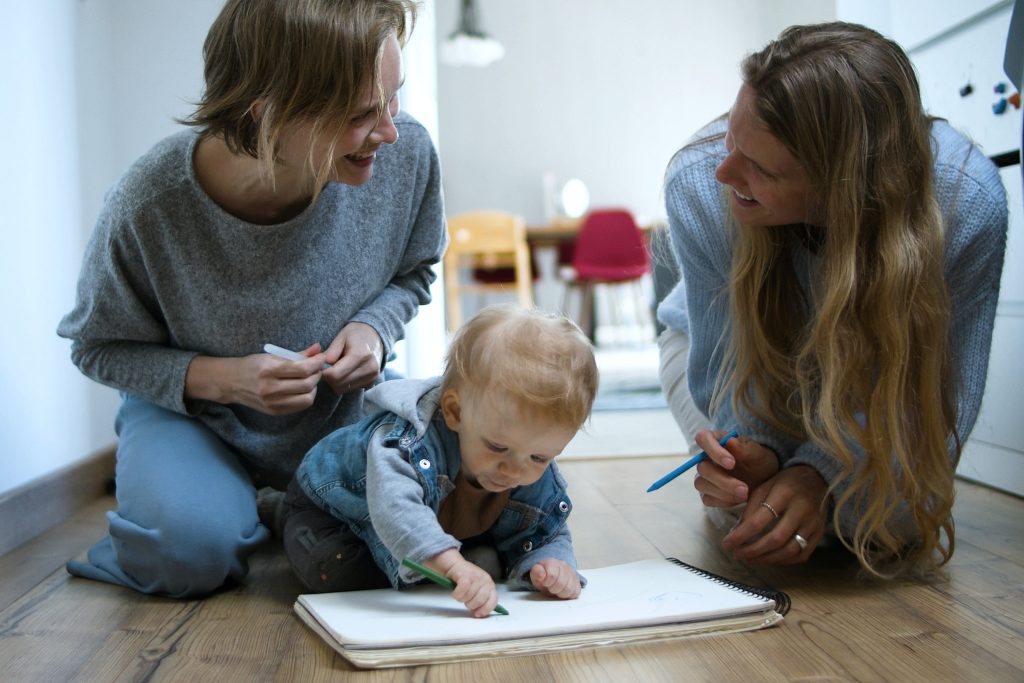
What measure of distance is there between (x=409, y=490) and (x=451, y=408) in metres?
0.11

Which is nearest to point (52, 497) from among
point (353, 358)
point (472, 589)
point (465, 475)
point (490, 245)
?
point (353, 358)

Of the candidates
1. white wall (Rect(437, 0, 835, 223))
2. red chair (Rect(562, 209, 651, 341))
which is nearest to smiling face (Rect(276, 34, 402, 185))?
red chair (Rect(562, 209, 651, 341))

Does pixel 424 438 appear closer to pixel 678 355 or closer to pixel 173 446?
pixel 173 446

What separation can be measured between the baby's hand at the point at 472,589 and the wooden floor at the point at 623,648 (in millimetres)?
66

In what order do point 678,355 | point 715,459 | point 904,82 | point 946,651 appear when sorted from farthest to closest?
point 678,355, point 715,459, point 904,82, point 946,651

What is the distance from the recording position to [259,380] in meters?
1.26

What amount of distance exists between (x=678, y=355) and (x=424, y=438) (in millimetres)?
707

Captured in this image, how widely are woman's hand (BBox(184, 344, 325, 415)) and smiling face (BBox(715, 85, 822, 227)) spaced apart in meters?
0.58

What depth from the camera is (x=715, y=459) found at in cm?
121

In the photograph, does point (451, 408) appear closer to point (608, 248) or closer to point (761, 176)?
point (761, 176)

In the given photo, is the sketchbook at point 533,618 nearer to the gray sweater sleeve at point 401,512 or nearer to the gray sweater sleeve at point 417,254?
the gray sweater sleeve at point 401,512

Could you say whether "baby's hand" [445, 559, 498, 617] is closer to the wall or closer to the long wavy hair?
the long wavy hair

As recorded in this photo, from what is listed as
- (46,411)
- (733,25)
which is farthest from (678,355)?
(733,25)

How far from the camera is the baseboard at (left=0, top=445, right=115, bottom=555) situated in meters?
1.55
